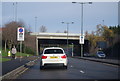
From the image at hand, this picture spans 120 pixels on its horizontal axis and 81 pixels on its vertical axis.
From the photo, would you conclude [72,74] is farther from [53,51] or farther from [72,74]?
[53,51]

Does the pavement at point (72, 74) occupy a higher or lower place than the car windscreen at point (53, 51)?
lower

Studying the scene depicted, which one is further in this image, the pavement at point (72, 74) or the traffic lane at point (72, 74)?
the traffic lane at point (72, 74)

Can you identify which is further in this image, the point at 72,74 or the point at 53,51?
the point at 53,51

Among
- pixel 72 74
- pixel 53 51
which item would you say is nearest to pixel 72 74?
pixel 72 74

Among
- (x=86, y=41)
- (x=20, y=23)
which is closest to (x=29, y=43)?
(x=20, y=23)

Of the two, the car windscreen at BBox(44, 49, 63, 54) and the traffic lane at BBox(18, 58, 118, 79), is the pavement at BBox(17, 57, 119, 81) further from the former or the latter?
the car windscreen at BBox(44, 49, 63, 54)

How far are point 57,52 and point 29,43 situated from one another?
60280mm

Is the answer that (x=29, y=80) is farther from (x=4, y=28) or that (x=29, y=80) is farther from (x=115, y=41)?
(x=4, y=28)

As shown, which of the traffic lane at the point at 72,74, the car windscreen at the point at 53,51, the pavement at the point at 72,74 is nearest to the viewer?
the pavement at the point at 72,74

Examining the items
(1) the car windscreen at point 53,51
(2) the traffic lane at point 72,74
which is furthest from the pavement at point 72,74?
(1) the car windscreen at point 53,51

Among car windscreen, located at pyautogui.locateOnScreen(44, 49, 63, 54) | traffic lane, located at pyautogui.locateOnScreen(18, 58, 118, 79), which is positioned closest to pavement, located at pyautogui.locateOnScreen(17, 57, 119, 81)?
traffic lane, located at pyautogui.locateOnScreen(18, 58, 118, 79)

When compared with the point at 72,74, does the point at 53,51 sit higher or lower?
higher

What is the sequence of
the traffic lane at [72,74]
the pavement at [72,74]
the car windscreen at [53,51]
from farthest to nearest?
1. the car windscreen at [53,51]
2. the traffic lane at [72,74]
3. the pavement at [72,74]

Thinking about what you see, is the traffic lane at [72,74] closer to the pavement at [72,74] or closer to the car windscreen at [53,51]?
the pavement at [72,74]
